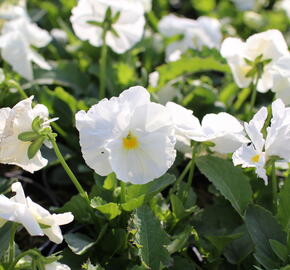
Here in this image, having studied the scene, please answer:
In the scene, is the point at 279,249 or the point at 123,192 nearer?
the point at 279,249

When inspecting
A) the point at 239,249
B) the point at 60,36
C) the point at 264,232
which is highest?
→ the point at 264,232

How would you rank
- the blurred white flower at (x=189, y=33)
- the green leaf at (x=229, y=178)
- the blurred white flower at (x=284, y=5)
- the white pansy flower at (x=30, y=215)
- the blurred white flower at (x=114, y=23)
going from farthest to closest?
the blurred white flower at (x=284, y=5)
the blurred white flower at (x=189, y=33)
the blurred white flower at (x=114, y=23)
the green leaf at (x=229, y=178)
the white pansy flower at (x=30, y=215)

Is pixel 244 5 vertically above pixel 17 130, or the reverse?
pixel 17 130

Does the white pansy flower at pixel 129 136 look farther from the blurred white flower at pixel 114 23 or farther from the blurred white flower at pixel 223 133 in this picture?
the blurred white flower at pixel 114 23

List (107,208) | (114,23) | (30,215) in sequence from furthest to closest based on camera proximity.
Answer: (114,23)
(107,208)
(30,215)

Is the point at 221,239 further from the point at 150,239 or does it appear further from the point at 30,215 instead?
the point at 30,215

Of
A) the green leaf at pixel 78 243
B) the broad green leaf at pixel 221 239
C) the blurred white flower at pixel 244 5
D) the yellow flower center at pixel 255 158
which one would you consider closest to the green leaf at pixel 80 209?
the green leaf at pixel 78 243

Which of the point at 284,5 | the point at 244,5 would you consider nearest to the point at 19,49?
the point at 244,5
